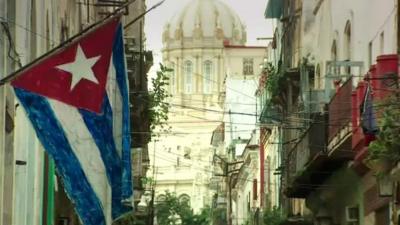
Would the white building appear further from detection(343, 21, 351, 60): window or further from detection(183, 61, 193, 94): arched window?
detection(183, 61, 193, 94): arched window

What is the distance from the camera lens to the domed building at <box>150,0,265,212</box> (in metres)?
138

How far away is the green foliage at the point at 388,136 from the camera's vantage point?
892 inches

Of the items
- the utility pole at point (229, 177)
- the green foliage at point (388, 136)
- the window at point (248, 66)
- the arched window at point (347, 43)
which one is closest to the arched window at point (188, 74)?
the window at point (248, 66)

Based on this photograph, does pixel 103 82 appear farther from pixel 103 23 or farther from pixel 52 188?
pixel 52 188

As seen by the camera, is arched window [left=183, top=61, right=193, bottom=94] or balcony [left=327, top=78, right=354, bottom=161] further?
arched window [left=183, top=61, right=193, bottom=94]

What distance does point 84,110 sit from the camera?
54.5ft

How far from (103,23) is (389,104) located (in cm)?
769

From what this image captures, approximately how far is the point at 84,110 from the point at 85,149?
0.43m

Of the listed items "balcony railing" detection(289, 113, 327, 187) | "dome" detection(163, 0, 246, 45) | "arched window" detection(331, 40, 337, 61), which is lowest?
"balcony railing" detection(289, 113, 327, 187)

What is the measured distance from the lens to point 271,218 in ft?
174

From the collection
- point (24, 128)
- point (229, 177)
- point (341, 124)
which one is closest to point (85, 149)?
point (24, 128)

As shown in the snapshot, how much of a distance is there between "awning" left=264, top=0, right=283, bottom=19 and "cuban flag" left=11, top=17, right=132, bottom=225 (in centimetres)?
3733

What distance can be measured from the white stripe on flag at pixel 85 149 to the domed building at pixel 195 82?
373 feet

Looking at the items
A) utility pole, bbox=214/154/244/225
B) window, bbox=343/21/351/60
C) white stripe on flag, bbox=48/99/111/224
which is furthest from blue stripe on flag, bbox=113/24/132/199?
utility pole, bbox=214/154/244/225
